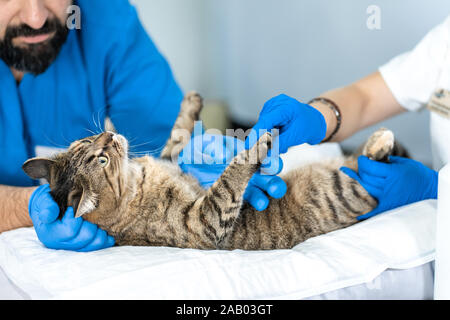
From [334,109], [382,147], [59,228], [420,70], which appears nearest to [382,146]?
[382,147]

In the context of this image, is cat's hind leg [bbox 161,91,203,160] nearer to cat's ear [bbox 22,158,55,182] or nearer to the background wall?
cat's ear [bbox 22,158,55,182]

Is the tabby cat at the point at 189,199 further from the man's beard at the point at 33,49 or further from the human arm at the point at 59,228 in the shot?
the man's beard at the point at 33,49

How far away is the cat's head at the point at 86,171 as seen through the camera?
36.3 inches

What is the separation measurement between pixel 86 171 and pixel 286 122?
0.49 m

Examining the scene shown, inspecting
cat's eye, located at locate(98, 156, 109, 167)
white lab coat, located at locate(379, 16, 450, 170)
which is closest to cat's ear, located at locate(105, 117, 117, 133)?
cat's eye, located at locate(98, 156, 109, 167)

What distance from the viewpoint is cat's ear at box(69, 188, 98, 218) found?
35.1 inches

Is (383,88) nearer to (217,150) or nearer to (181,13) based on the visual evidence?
(217,150)

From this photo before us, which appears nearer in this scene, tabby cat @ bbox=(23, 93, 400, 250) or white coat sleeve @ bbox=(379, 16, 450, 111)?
tabby cat @ bbox=(23, 93, 400, 250)

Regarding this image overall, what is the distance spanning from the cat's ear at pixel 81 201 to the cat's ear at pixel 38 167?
101 mm

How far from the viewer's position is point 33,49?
119 centimetres

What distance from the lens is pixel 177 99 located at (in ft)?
4.93

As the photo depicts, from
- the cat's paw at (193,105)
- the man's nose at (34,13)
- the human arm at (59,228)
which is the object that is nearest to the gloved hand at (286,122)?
the cat's paw at (193,105)

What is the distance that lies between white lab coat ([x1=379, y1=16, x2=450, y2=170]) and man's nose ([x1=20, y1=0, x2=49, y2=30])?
105 cm
